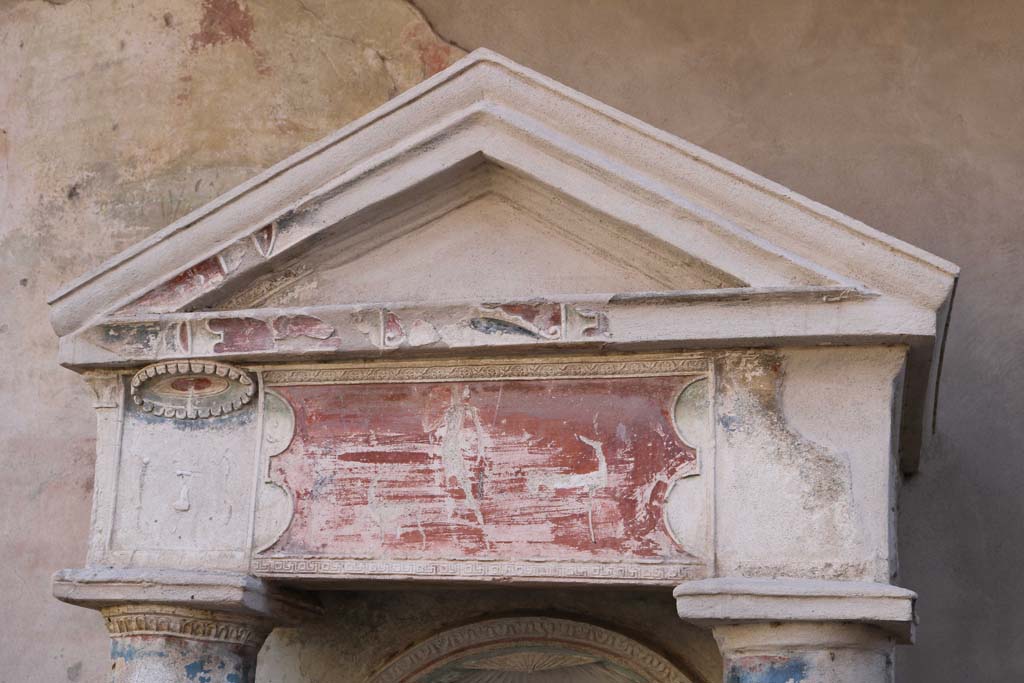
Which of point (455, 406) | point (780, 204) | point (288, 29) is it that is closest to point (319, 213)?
point (455, 406)

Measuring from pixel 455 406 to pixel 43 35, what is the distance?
2994 millimetres

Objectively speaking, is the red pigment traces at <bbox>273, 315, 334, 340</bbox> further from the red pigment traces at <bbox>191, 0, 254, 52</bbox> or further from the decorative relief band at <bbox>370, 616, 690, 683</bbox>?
the red pigment traces at <bbox>191, 0, 254, 52</bbox>

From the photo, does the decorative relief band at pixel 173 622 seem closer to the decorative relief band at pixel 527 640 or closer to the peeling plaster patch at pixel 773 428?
the decorative relief band at pixel 527 640

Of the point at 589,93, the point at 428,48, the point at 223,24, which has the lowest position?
the point at 589,93

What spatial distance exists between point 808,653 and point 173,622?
1633 mm

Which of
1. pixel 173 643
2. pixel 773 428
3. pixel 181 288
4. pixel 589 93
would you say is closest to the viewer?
pixel 773 428

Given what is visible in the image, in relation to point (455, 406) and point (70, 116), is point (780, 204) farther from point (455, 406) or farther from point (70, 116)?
point (70, 116)

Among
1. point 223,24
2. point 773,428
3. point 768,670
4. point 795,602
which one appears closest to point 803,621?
point 795,602

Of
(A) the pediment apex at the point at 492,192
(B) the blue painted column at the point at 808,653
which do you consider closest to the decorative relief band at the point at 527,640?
(B) the blue painted column at the point at 808,653

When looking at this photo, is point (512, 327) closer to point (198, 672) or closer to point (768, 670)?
point (768, 670)

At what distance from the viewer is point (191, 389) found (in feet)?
14.0

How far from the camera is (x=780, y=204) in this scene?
3.93 metres

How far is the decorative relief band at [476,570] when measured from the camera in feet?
12.8

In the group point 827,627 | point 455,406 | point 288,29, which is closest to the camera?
point 827,627
